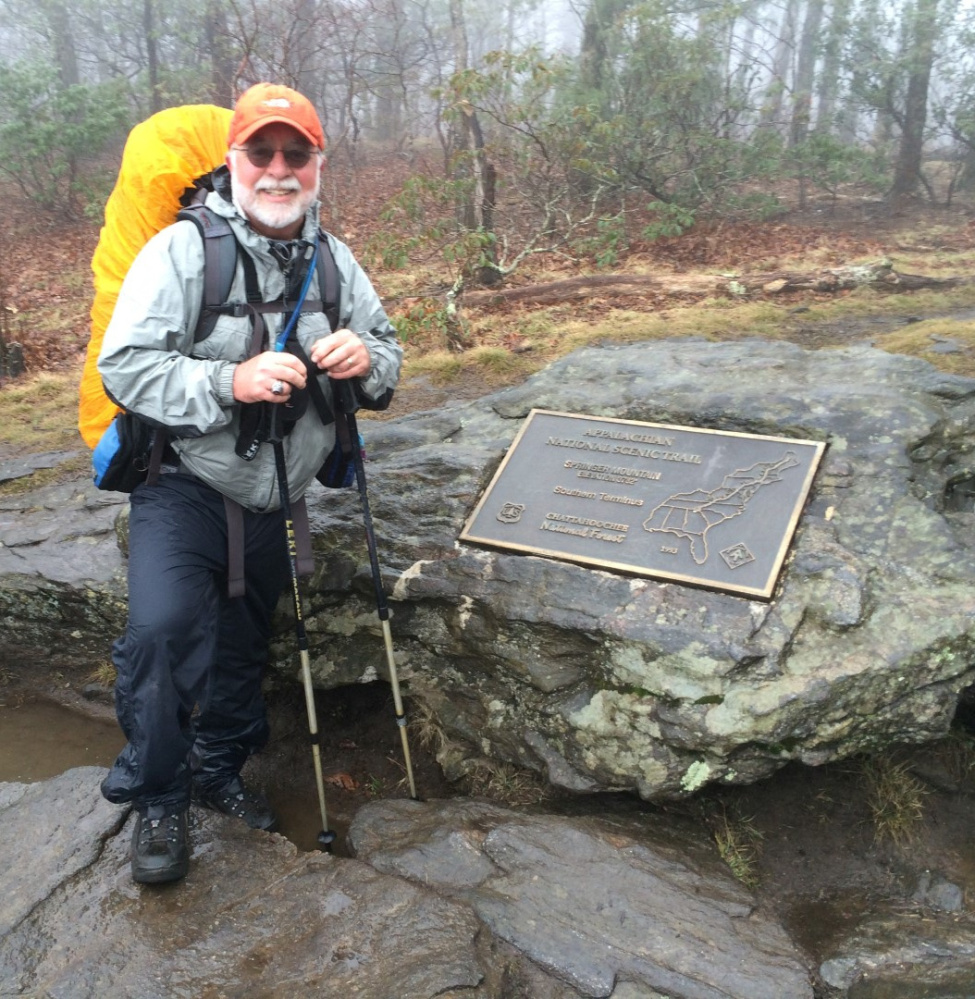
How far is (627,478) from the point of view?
3.75 m

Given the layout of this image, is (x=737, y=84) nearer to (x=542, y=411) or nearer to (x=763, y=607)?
(x=542, y=411)

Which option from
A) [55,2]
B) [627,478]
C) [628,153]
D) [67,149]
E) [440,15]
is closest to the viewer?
[627,478]

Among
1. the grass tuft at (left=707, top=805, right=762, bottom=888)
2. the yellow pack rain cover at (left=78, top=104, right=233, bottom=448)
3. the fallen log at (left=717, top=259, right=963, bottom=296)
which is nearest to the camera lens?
the yellow pack rain cover at (left=78, top=104, right=233, bottom=448)

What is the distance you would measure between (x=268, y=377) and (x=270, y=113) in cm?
83

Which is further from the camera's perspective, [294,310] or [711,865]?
[711,865]

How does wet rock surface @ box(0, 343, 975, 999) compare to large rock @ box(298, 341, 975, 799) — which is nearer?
wet rock surface @ box(0, 343, 975, 999)

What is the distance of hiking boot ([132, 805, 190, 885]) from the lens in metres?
2.72

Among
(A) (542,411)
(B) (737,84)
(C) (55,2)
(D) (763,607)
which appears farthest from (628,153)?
(C) (55,2)

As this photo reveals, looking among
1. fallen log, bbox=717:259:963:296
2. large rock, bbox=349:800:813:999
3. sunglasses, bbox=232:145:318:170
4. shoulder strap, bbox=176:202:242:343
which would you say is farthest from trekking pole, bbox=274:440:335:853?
fallen log, bbox=717:259:963:296

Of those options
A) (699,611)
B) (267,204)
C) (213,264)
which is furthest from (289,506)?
(699,611)

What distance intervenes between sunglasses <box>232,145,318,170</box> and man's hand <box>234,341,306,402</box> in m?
0.62

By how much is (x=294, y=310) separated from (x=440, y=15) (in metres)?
27.0

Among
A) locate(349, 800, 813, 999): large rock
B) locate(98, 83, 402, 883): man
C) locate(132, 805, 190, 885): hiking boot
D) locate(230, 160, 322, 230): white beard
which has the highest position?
locate(230, 160, 322, 230): white beard

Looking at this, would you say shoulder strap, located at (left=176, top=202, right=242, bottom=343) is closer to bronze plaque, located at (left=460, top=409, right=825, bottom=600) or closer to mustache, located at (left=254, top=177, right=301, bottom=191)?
mustache, located at (left=254, top=177, right=301, bottom=191)
